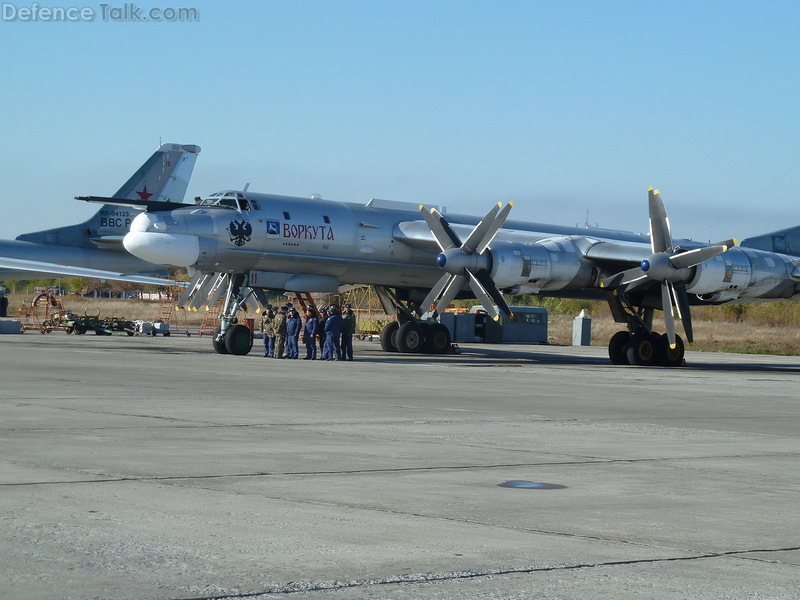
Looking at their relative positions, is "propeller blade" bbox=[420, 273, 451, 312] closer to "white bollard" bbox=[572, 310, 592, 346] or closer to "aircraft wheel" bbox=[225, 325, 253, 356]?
"aircraft wheel" bbox=[225, 325, 253, 356]

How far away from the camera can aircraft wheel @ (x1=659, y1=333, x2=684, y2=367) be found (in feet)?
91.0

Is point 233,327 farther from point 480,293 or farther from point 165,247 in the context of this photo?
point 480,293

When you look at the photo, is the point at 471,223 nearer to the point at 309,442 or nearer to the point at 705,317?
the point at 309,442

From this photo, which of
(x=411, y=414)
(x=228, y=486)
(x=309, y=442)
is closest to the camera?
(x=228, y=486)

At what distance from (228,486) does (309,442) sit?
8.13 ft

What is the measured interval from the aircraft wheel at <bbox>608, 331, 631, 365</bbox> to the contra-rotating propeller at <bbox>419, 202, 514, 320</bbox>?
395cm

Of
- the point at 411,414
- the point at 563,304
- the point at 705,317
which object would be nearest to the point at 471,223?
the point at 411,414

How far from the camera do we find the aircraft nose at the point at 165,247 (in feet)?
79.4

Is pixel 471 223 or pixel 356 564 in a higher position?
pixel 471 223

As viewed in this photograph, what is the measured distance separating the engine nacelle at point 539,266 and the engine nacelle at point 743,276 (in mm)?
3015

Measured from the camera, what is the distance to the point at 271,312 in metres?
26.1

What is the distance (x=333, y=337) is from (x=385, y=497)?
753 inches

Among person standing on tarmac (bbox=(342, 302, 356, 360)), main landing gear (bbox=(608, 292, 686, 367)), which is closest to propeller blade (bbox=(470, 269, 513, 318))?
person standing on tarmac (bbox=(342, 302, 356, 360))

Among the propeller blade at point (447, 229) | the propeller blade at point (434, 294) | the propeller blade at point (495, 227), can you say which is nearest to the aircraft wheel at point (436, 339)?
the propeller blade at point (434, 294)
